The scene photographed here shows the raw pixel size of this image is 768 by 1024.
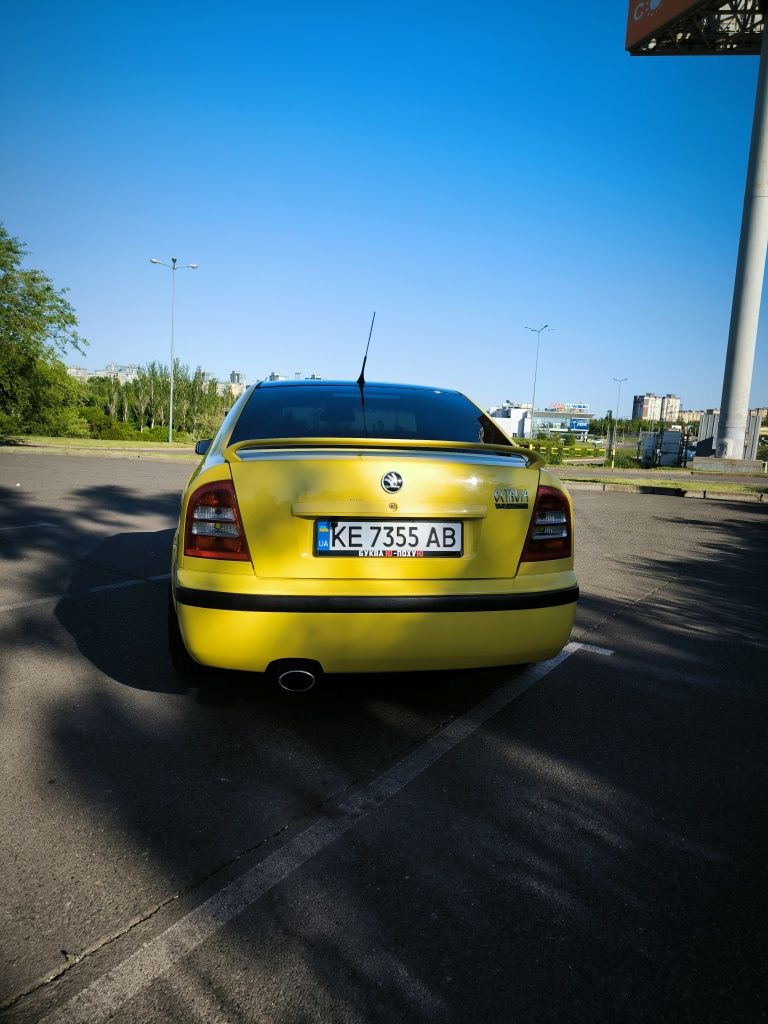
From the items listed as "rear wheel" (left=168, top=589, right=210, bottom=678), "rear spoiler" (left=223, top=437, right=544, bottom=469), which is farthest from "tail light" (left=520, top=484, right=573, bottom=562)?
"rear wheel" (left=168, top=589, right=210, bottom=678)

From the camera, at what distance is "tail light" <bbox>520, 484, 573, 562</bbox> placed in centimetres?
274

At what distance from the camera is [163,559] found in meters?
6.08

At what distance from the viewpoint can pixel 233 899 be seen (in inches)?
69.9

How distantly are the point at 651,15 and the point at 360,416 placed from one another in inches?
1594

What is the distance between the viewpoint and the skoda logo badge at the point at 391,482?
252cm

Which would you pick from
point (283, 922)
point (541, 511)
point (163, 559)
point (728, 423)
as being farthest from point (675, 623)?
point (728, 423)

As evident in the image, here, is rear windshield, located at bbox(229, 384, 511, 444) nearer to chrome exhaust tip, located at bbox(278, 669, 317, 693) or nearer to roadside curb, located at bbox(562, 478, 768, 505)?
chrome exhaust tip, located at bbox(278, 669, 317, 693)

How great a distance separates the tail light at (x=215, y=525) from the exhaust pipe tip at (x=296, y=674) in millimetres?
428

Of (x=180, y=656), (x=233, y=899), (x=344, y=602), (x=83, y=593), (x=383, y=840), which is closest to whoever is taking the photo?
(x=233, y=899)

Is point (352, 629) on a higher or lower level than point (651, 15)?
lower

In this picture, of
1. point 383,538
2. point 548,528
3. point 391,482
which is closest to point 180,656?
point 383,538

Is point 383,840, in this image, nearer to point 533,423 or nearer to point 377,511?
point 377,511

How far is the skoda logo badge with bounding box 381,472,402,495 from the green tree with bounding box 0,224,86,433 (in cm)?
2265

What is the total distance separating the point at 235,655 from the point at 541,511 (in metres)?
1.36
